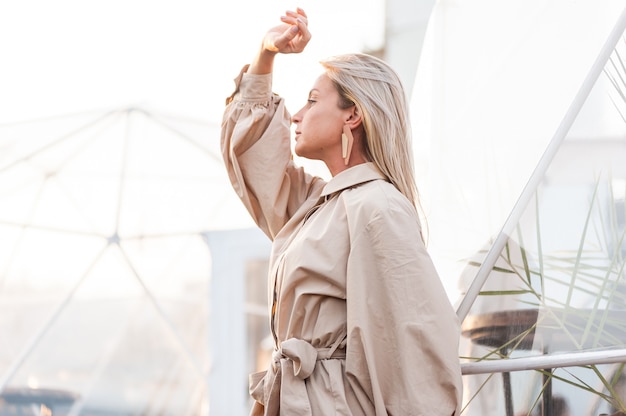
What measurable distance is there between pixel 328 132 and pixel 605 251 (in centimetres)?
63

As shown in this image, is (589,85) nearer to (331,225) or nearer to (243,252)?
(331,225)

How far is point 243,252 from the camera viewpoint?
905 centimetres

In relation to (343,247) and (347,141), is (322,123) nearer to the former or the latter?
(347,141)

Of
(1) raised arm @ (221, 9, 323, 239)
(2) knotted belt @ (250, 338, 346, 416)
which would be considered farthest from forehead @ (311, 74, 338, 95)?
(2) knotted belt @ (250, 338, 346, 416)

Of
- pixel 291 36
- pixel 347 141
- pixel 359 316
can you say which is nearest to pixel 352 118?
pixel 347 141

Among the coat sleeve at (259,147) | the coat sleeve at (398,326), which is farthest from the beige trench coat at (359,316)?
the coat sleeve at (259,147)

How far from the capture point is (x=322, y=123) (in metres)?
2.28

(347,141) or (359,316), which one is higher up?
(347,141)

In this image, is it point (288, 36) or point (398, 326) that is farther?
point (288, 36)

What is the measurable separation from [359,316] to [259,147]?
0.58 metres

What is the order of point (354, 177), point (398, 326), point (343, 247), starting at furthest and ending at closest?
point (354, 177) < point (343, 247) < point (398, 326)

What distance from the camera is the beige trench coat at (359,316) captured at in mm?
1948

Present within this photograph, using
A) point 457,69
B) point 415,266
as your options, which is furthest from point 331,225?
point 457,69

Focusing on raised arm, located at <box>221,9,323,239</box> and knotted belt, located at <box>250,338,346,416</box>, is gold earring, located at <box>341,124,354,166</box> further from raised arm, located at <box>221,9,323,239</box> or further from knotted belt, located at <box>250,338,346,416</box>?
knotted belt, located at <box>250,338,346,416</box>
